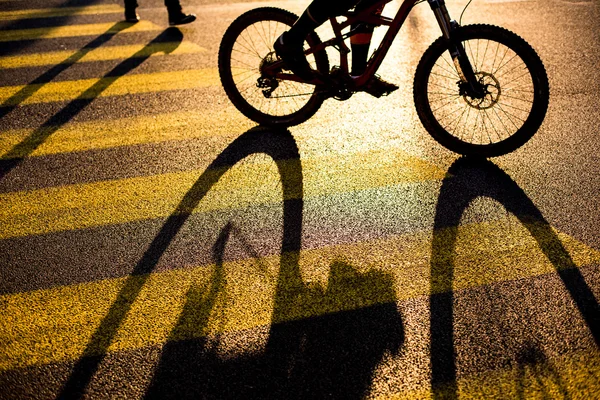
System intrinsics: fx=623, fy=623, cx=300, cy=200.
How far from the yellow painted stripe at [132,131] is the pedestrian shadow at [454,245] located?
1909mm

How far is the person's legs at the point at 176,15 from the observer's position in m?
7.95

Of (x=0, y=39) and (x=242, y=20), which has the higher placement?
(x=242, y=20)

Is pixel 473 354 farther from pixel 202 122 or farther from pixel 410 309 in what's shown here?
pixel 202 122

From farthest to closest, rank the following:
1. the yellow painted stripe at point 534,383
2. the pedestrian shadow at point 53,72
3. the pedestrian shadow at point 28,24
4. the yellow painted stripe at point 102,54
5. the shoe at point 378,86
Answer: the pedestrian shadow at point 28,24
the yellow painted stripe at point 102,54
the pedestrian shadow at point 53,72
the shoe at point 378,86
the yellow painted stripe at point 534,383

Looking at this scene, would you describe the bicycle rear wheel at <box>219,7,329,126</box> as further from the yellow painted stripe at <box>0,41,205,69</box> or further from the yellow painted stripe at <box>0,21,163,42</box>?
the yellow painted stripe at <box>0,21,163,42</box>

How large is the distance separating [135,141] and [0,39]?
3.96m

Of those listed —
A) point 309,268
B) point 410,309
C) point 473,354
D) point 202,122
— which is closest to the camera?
point 473,354

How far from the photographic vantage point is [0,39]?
7.79 meters

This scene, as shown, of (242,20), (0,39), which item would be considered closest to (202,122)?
(242,20)

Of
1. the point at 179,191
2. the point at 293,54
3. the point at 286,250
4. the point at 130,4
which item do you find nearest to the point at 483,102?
the point at 293,54

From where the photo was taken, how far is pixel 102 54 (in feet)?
23.4

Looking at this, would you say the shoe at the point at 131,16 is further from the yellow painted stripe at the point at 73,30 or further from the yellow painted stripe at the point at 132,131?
the yellow painted stripe at the point at 132,131

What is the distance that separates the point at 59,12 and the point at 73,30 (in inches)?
47.9

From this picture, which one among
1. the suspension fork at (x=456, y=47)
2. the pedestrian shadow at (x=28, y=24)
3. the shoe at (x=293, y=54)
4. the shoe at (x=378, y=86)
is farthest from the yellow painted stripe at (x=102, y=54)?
the suspension fork at (x=456, y=47)
